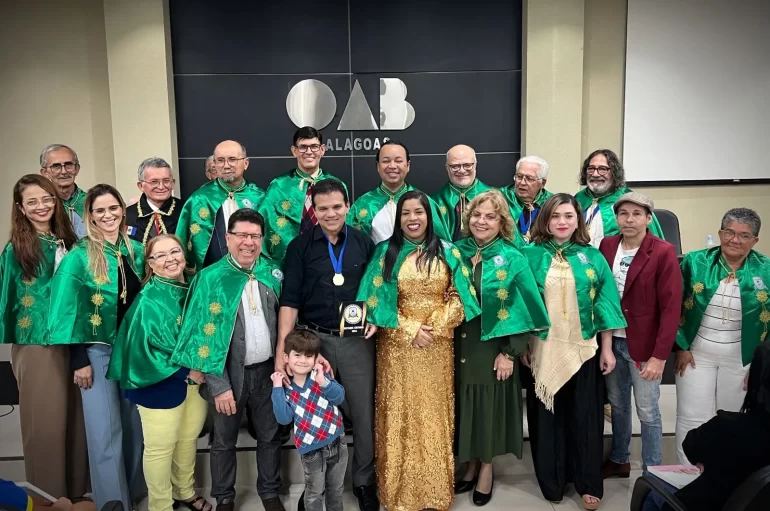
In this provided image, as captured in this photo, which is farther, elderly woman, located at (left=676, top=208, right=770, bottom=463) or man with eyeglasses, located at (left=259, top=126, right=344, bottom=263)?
man with eyeglasses, located at (left=259, top=126, right=344, bottom=263)

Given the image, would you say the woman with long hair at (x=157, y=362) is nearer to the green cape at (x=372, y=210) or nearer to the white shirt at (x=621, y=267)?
the green cape at (x=372, y=210)

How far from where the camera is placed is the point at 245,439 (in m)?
3.32

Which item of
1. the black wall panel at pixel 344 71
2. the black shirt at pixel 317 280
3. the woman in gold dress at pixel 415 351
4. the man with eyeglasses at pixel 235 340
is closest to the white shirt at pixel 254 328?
the man with eyeglasses at pixel 235 340

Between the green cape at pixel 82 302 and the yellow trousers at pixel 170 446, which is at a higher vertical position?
the green cape at pixel 82 302

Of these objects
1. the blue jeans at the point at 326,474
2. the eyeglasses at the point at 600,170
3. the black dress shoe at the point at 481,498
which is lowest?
the black dress shoe at the point at 481,498

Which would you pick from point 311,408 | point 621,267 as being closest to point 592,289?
point 621,267

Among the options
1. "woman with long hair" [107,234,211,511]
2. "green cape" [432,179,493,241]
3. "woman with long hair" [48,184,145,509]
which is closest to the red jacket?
"green cape" [432,179,493,241]

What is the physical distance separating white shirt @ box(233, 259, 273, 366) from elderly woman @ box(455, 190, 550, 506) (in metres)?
0.92

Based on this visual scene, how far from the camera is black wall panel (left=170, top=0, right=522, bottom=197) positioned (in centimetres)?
518

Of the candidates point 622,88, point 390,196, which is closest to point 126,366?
point 390,196

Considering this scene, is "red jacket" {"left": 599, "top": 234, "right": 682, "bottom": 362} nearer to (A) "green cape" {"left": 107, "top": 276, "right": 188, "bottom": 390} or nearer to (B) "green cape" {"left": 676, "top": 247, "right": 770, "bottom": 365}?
(B) "green cape" {"left": 676, "top": 247, "right": 770, "bottom": 365}

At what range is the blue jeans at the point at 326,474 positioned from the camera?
2566 millimetres

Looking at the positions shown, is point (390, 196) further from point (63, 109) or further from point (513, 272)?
point (63, 109)

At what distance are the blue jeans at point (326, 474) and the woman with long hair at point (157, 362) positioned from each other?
0.61 metres
